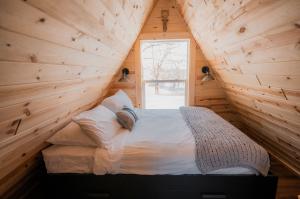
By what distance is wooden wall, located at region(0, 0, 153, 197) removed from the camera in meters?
0.80

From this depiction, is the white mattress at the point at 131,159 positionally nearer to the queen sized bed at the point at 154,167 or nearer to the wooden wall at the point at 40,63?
the queen sized bed at the point at 154,167

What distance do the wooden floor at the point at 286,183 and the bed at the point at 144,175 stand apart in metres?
0.58

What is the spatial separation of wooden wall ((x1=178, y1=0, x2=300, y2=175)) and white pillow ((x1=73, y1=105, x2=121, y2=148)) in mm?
1521

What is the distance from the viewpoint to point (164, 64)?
3.50 metres

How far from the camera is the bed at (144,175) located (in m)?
1.52

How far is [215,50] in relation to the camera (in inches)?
97.0

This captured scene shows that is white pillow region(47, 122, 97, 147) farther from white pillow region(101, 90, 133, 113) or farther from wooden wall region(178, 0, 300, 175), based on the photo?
wooden wall region(178, 0, 300, 175)

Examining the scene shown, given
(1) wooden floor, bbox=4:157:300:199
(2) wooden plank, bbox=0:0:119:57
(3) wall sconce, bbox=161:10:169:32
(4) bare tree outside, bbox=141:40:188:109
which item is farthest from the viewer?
(4) bare tree outside, bbox=141:40:188:109

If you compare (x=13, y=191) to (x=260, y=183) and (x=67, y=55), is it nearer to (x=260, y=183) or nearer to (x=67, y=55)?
(x=67, y=55)

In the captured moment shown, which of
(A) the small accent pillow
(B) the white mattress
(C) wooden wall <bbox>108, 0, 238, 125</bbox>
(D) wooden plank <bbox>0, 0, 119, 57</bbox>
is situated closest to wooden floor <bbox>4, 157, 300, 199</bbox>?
(B) the white mattress

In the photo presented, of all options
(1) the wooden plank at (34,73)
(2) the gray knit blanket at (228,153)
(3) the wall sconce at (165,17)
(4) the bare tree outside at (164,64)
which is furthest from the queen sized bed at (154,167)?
(3) the wall sconce at (165,17)

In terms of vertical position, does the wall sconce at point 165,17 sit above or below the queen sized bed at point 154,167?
above

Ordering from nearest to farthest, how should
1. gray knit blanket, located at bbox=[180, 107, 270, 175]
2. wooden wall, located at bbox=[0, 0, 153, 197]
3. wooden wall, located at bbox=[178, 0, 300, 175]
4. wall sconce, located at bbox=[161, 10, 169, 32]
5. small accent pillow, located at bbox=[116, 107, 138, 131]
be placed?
wooden wall, located at bbox=[0, 0, 153, 197] → wooden wall, located at bbox=[178, 0, 300, 175] → gray knit blanket, located at bbox=[180, 107, 270, 175] → small accent pillow, located at bbox=[116, 107, 138, 131] → wall sconce, located at bbox=[161, 10, 169, 32]

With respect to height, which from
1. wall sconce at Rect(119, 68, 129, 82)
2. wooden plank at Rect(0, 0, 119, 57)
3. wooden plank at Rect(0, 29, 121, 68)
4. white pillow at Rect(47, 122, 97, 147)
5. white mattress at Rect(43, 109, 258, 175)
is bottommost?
white mattress at Rect(43, 109, 258, 175)
